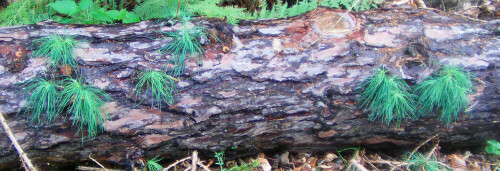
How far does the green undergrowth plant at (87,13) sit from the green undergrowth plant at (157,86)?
94 cm

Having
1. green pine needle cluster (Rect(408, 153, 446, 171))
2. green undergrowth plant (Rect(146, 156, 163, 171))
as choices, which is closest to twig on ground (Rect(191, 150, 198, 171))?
green undergrowth plant (Rect(146, 156, 163, 171))

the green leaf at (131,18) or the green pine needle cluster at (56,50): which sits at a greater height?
the green leaf at (131,18)

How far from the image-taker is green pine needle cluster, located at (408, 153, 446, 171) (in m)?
2.61

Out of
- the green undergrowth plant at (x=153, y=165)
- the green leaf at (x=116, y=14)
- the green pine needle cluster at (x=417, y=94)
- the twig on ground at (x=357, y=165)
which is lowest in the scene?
the twig on ground at (x=357, y=165)

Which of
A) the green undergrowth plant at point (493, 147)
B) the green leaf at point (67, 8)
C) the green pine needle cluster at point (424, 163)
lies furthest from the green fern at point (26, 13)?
the green undergrowth plant at point (493, 147)

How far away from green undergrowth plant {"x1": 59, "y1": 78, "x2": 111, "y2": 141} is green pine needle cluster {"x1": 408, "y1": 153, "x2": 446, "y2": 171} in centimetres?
249

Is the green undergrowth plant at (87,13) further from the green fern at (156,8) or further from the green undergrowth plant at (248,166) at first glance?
the green undergrowth plant at (248,166)

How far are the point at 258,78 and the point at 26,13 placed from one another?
8.52 feet

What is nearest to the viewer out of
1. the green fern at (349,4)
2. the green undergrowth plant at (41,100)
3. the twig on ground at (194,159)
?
the green undergrowth plant at (41,100)

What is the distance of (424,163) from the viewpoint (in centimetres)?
263

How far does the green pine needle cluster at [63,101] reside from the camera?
6.69 ft

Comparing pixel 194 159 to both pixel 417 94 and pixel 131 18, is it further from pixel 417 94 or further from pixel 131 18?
pixel 417 94

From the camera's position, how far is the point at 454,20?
103 inches

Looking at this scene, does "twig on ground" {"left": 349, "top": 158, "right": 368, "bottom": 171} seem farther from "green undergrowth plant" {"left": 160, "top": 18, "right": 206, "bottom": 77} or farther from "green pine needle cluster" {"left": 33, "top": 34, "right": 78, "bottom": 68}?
"green pine needle cluster" {"left": 33, "top": 34, "right": 78, "bottom": 68}
